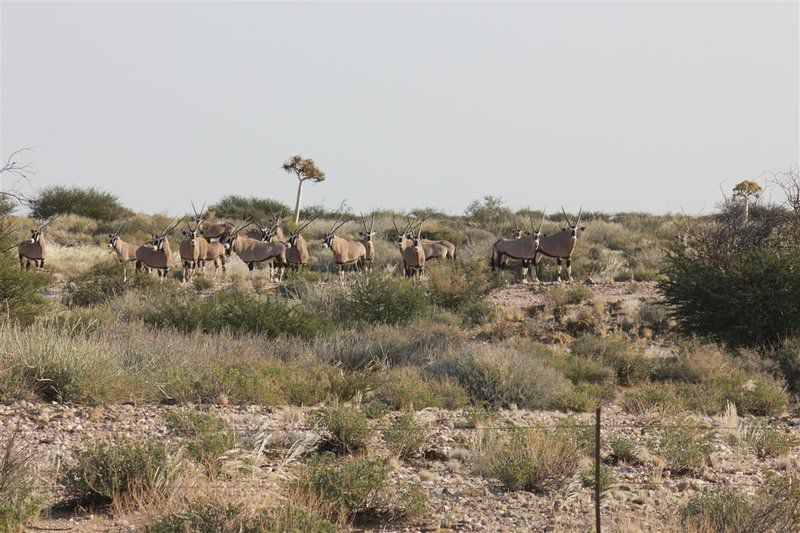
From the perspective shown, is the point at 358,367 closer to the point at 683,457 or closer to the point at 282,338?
the point at 282,338

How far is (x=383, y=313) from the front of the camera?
19.9 metres

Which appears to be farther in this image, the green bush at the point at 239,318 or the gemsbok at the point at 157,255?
the gemsbok at the point at 157,255

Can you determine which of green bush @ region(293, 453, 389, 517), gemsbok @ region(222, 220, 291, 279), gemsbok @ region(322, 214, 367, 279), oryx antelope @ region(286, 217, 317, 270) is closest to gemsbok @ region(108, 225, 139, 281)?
gemsbok @ region(222, 220, 291, 279)

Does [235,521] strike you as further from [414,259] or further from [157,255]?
[157,255]

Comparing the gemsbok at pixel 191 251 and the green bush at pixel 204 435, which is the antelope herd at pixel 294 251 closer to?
the gemsbok at pixel 191 251

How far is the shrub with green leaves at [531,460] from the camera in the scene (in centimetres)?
859

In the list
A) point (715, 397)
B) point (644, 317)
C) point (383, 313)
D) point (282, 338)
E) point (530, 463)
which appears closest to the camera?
point (530, 463)

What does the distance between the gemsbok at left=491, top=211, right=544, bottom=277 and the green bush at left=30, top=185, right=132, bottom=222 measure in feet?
80.4

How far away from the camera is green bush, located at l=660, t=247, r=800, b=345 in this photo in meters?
18.1

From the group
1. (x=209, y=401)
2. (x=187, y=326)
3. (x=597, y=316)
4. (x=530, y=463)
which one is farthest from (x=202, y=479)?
(x=597, y=316)

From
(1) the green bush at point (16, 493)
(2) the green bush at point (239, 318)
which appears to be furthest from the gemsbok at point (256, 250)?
(1) the green bush at point (16, 493)

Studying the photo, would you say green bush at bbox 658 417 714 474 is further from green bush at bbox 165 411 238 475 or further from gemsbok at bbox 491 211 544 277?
gemsbok at bbox 491 211 544 277

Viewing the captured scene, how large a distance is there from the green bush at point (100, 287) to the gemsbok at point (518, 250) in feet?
37.8

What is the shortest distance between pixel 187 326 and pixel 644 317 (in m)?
10.5
